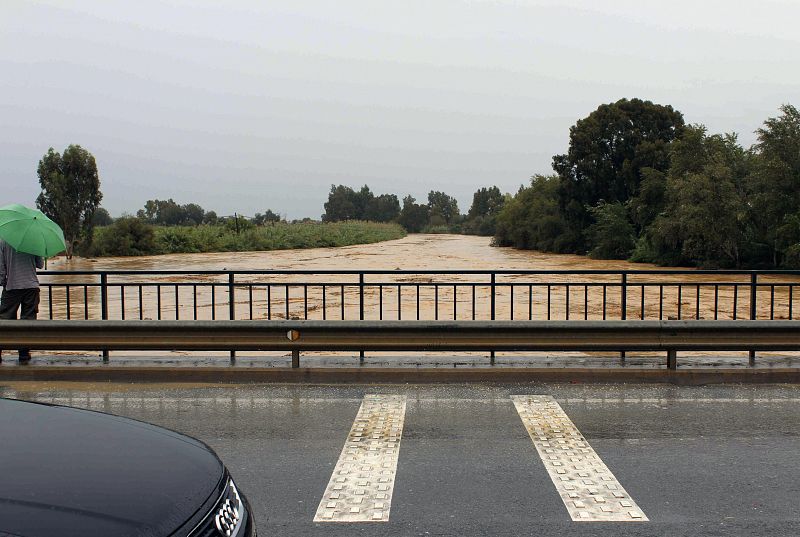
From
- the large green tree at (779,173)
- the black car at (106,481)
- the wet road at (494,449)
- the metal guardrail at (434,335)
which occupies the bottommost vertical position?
the wet road at (494,449)

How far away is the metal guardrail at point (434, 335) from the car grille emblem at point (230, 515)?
587 cm

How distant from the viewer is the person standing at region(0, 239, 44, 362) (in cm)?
1015

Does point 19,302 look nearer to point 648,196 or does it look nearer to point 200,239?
point 648,196

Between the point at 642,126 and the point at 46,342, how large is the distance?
205ft

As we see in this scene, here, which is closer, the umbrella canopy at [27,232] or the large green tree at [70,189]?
the umbrella canopy at [27,232]

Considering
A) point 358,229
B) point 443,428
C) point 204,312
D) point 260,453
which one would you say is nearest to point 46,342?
point 260,453

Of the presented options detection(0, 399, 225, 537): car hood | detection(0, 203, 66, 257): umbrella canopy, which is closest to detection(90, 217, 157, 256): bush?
detection(0, 203, 66, 257): umbrella canopy

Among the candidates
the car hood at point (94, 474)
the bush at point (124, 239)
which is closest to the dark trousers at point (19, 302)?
the car hood at point (94, 474)

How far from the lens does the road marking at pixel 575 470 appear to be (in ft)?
15.7

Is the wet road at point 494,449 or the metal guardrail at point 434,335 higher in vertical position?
the metal guardrail at point 434,335

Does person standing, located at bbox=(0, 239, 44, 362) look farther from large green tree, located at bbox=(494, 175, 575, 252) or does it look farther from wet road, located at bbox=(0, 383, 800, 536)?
large green tree, located at bbox=(494, 175, 575, 252)

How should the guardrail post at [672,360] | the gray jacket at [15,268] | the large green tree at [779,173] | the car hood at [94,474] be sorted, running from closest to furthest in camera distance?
1. the car hood at [94,474]
2. the guardrail post at [672,360]
3. the gray jacket at [15,268]
4. the large green tree at [779,173]

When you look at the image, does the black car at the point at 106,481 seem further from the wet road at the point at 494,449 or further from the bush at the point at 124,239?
the bush at the point at 124,239

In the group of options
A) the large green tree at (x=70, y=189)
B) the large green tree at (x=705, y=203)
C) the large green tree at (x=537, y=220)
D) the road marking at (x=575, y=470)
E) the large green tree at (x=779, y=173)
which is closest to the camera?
the road marking at (x=575, y=470)
